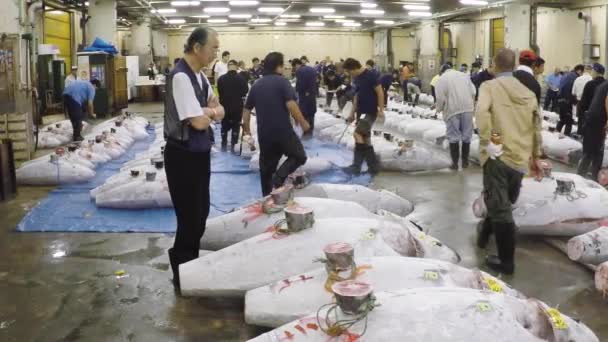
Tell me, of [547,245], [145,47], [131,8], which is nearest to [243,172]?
[547,245]

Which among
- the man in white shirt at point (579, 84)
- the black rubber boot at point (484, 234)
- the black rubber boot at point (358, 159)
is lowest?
the black rubber boot at point (484, 234)

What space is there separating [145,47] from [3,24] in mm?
18735

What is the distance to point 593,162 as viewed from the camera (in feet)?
23.0

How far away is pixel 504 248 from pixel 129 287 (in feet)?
8.50

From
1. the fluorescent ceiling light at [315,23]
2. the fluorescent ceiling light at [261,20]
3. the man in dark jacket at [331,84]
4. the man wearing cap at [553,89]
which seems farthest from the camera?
the fluorescent ceiling light at [315,23]

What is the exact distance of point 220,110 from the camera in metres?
3.82

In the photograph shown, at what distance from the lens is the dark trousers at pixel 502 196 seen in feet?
13.8

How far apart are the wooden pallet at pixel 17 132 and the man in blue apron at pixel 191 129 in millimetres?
6568

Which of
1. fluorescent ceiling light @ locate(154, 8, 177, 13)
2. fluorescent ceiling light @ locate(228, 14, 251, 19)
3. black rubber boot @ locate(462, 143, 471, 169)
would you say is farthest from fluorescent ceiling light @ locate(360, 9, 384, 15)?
black rubber boot @ locate(462, 143, 471, 169)

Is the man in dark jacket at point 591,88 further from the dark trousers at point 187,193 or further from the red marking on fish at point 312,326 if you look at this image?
the red marking on fish at point 312,326

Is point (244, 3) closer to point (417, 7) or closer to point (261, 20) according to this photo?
point (417, 7)

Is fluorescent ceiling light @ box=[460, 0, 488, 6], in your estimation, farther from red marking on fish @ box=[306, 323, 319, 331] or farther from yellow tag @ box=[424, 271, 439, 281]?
red marking on fish @ box=[306, 323, 319, 331]

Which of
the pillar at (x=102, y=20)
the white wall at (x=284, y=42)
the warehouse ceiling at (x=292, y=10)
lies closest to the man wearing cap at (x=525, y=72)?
the warehouse ceiling at (x=292, y=10)

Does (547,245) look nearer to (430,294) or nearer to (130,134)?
(430,294)
